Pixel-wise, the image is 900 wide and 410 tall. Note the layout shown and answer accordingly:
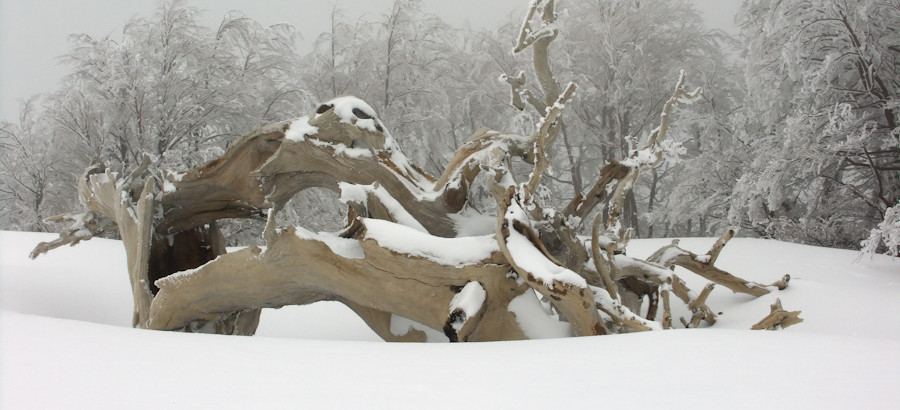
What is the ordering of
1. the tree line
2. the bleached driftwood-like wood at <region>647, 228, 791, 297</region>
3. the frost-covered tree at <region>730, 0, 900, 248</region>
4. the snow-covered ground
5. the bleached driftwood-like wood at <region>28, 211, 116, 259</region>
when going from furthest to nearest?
the tree line
the frost-covered tree at <region>730, 0, 900, 248</region>
the bleached driftwood-like wood at <region>28, 211, 116, 259</region>
the bleached driftwood-like wood at <region>647, 228, 791, 297</region>
the snow-covered ground

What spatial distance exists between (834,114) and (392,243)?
17.3 feet

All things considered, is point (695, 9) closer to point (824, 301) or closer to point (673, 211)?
point (673, 211)

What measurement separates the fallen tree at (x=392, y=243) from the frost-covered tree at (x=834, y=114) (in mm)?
2975

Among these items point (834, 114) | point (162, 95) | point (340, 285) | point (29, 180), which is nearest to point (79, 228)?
point (340, 285)

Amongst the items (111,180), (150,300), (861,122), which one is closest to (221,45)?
(111,180)

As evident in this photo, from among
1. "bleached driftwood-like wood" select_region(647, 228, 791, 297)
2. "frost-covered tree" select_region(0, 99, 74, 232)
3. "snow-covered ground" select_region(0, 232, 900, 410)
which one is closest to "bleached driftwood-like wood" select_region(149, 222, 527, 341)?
"snow-covered ground" select_region(0, 232, 900, 410)

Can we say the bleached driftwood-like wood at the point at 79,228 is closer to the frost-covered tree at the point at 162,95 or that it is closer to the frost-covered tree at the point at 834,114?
the frost-covered tree at the point at 162,95

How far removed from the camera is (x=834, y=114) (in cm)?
598

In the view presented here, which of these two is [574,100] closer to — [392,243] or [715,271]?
[715,271]

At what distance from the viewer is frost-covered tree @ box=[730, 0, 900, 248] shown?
→ 6305 millimetres

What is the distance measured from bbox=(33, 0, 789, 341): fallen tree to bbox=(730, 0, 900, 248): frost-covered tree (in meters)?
2.97

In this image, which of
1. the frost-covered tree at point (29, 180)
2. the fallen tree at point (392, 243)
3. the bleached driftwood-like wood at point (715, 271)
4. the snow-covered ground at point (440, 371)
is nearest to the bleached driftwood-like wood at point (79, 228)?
the fallen tree at point (392, 243)

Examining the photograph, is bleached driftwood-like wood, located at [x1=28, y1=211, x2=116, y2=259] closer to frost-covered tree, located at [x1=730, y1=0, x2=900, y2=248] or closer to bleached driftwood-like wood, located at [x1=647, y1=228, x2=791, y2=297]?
bleached driftwood-like wood, located at [x1=647, y1=228, x2=791, y2=297]

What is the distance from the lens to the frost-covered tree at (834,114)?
6305 millimetres
